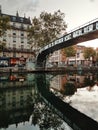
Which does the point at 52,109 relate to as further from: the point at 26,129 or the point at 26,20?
the point at 26,20

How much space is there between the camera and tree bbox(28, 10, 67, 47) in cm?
5632

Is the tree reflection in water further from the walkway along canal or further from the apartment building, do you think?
the apartment building

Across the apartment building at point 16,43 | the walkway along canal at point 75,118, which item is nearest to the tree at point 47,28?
the apartment building at point 16,43

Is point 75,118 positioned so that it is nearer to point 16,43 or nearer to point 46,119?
point 46,119

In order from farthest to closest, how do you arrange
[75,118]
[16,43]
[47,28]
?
[16,43]
[47,28]
[75,118]

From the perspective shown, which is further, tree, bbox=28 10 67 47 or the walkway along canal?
tree, bbox=28 10 67 47

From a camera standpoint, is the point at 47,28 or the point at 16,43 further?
the point at 16,43

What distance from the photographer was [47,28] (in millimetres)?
57562

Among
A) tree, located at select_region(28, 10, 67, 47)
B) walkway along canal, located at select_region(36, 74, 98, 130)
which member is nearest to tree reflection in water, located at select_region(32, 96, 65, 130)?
walkway along canal, located at select_region(36, 74, 98, 130)

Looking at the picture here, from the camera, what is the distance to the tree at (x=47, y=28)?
56322 mm

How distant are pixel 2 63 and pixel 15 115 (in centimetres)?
4880

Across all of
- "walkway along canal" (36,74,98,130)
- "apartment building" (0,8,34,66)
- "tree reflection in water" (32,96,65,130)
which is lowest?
"tree reflection in water" (32,96,65,130)

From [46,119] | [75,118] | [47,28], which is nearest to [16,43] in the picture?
[47,28]

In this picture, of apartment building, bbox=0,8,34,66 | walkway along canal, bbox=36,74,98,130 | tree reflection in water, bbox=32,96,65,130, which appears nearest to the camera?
walkway along canal, bbox=36,74,98,130
